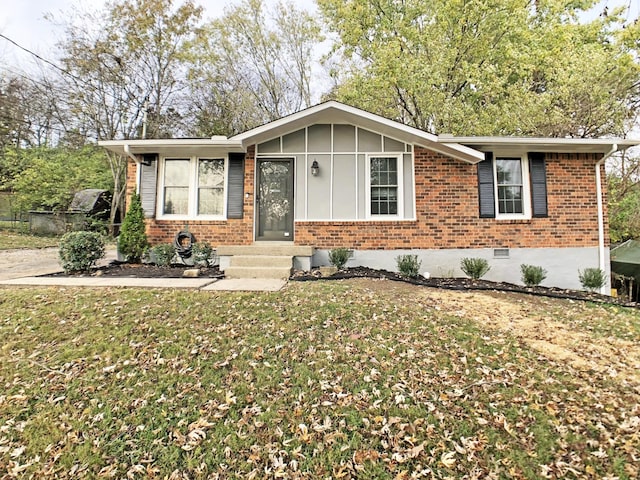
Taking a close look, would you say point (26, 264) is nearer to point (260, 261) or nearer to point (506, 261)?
point (260, 261)

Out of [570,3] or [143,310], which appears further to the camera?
[570,3]

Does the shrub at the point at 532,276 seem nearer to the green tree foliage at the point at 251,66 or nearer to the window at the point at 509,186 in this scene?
the window at the point at 509,186

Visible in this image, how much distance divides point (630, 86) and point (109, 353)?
15.2 metres

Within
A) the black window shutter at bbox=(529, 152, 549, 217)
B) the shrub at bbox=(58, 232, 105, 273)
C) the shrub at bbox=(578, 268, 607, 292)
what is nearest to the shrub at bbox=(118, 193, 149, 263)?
the shrub at bbox=(58, 232, 105, 273)

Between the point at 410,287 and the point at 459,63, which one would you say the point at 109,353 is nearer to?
the point at 410,287

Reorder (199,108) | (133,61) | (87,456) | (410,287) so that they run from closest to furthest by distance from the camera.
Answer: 1. (87,456)
2. (410,287)
3. (133,61)
4. (199,108)

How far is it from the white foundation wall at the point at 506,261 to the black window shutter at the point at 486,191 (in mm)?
844

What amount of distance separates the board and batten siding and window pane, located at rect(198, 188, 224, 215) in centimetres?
181

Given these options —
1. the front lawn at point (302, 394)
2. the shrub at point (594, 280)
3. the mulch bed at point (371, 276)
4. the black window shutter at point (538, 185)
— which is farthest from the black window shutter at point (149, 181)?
the shrub at point (594, 280)

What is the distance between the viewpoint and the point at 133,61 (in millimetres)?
15531

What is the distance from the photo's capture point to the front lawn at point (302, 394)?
2104mm

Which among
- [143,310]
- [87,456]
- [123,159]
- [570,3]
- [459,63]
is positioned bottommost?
[87,456]

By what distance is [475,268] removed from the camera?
22.1 feet

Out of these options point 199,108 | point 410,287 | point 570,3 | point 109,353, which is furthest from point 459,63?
point 109,353
